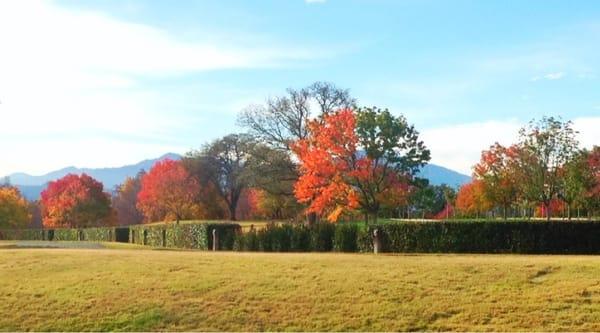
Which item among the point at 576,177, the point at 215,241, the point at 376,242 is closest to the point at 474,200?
the point at 576,177

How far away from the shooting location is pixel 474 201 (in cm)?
7438

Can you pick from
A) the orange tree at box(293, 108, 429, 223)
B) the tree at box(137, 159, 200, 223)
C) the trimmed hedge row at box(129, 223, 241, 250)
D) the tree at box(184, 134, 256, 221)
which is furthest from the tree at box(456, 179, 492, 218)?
the tree at box(137, 159, 200, 223)

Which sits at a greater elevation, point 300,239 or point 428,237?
point 428,237

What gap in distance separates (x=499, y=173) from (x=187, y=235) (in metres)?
32.3

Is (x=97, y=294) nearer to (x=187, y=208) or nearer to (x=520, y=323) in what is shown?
(x=520, y=323)

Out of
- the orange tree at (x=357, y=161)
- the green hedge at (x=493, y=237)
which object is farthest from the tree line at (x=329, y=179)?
the green hedge at (x=493, y=237)

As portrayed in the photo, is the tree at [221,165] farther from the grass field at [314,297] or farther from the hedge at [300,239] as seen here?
the grass field at [314,297]

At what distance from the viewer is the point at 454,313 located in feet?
47.3

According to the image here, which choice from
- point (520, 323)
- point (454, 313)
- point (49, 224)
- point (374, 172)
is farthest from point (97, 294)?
point (49, 224)

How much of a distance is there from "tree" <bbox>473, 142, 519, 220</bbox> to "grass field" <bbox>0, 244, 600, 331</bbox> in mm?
43139

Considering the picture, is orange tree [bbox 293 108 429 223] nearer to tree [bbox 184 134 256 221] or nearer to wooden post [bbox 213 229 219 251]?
wooden post [bbox 213 229 219 251]

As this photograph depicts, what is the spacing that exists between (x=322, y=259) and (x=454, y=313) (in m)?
7.78

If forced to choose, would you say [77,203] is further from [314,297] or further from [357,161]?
[314,297]

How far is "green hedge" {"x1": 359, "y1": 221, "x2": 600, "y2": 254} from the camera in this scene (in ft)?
92.3
